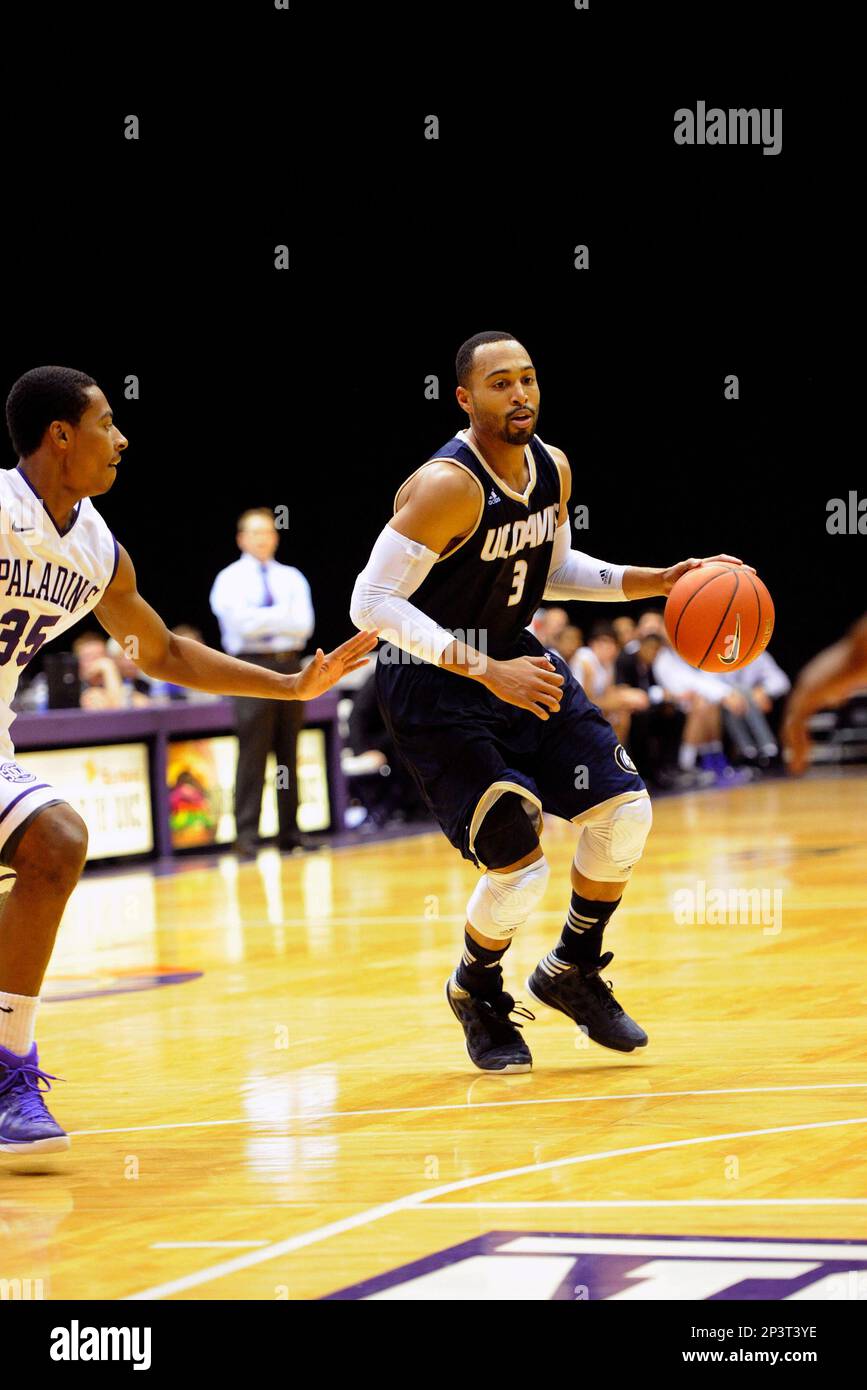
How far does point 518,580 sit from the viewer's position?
196 inches

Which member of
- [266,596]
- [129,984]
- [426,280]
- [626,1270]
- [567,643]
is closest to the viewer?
[626,1270]

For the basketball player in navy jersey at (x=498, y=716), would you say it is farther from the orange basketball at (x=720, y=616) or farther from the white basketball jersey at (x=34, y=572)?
the white basketball jersey at (x=34, y=572)

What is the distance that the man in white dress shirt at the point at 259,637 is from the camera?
37.5 ft

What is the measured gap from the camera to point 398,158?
16.0 meters

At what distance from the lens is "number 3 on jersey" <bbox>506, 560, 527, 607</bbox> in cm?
496

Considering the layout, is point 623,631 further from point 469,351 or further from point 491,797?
point 491,797

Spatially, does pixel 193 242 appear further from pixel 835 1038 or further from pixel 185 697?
pixel 835 1038

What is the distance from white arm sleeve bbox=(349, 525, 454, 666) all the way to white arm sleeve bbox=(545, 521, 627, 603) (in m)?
0.54

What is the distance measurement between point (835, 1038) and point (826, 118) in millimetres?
12480

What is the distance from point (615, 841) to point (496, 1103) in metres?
0.80

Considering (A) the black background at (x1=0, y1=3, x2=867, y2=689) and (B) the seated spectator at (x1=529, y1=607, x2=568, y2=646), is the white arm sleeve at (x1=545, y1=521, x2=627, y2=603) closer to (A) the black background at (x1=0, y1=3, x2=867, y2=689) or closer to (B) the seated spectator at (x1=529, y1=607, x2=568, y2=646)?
(B) the seated spectator at (x1=529, y1=607, x2=568, y2=646)

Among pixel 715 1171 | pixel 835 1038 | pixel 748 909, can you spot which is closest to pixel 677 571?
pixel 835 1038

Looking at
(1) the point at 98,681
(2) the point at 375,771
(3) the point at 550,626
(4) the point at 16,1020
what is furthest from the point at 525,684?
(3) the point at 550,626

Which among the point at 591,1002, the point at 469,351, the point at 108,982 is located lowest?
the point at 108,982
